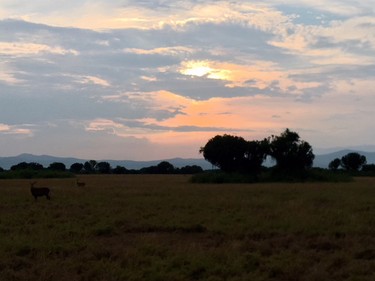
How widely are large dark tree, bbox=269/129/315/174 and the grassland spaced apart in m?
48.9

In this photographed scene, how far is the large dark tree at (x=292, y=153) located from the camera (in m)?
71.5

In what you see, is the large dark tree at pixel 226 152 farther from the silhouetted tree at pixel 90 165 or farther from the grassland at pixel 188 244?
the silhouetted tree at pixel 90 165

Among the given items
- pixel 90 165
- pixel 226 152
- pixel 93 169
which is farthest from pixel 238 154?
pixel 90 165

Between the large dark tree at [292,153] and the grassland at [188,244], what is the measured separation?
1926 inches

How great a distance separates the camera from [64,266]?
1122cm

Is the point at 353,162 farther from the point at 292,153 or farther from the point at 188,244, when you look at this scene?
the point at 188,244

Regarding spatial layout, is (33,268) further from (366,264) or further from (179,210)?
(179,210)

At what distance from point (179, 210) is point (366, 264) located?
11.8 metres

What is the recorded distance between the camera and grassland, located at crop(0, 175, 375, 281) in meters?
10.8

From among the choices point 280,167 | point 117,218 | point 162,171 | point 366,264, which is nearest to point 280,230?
point 366,264

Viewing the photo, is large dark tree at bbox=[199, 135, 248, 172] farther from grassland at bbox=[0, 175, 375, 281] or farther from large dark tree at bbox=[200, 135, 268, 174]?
grassland at bbox=[0, 175, 375, 281]

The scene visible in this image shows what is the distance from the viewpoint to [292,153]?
71625mm

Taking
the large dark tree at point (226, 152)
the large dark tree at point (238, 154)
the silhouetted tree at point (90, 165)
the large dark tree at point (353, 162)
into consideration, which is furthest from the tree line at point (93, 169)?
the large dark tree at point (353, 162)

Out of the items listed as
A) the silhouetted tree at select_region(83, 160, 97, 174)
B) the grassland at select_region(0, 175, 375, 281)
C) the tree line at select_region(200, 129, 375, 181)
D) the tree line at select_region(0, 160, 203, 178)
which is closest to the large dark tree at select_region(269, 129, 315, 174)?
the tree line at select_region(200, 129, 375, 181)
